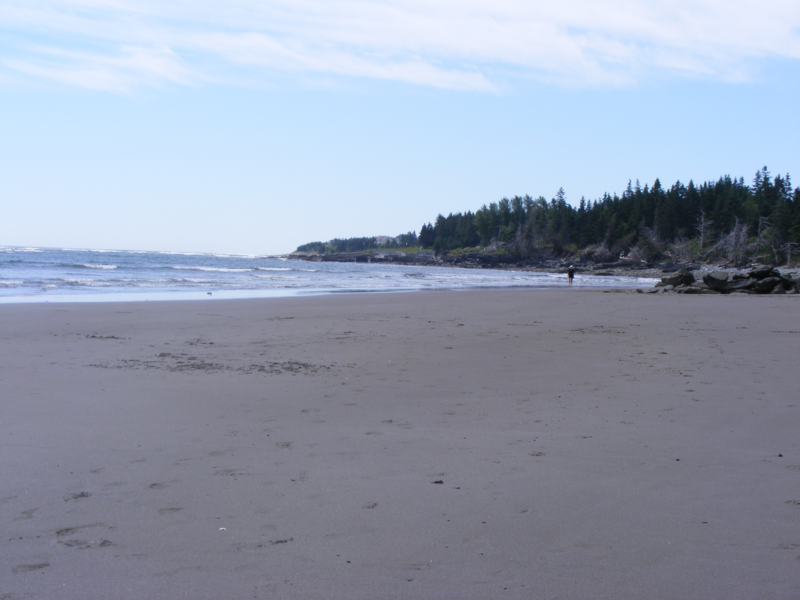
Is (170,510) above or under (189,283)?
under

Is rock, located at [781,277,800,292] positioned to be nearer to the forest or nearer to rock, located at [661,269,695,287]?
rock, located at [661,269,695,287]

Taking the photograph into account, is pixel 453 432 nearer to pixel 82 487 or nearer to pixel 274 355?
pixel 82 487

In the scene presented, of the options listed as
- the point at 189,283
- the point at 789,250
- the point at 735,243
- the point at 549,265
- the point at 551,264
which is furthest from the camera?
the point at 551,264

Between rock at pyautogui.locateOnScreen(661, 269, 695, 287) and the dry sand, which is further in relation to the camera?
rock at pyautogui.locateOnScreen(661, 269, 695, 287)

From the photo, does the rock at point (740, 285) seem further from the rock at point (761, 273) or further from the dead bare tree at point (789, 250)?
the dead bare tree at point (789, 250)

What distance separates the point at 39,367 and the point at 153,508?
5.21 meters

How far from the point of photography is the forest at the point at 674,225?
70062mm

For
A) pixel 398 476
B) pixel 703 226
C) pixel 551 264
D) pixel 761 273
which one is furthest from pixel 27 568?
pixel 551 264

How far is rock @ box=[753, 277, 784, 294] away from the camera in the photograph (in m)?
25.4

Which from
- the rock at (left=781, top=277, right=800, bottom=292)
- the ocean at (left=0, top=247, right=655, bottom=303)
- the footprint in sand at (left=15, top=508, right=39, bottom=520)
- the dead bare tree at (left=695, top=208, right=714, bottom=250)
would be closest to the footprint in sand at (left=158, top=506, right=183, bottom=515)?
the footprint in sand at (left=15, top=508, right=39, bottom=520)

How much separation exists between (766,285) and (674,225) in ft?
223

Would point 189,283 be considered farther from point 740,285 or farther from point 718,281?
point 740,285

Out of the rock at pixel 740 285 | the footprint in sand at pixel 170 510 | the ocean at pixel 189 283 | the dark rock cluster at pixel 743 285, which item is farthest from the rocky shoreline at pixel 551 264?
the footprint in sand at pixel 170 510

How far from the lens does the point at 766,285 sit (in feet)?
83.4
